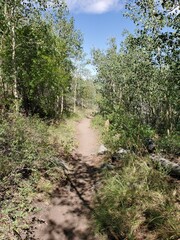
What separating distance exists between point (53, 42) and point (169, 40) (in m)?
14.0

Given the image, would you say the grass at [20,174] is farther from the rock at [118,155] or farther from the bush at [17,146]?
the rock at [118,155]

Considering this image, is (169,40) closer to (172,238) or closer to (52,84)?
(172,238)

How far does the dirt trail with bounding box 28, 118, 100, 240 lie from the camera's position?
5949mm

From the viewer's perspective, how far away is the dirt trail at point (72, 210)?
595 centimetres

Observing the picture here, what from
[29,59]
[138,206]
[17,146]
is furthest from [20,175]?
[29,59]


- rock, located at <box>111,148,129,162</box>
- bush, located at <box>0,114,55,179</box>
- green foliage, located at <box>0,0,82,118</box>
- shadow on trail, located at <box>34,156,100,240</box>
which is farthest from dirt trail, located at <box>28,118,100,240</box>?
green foliage, located at <box>0,0,82,118</box>

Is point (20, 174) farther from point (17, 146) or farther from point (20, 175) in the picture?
point (17, 146)

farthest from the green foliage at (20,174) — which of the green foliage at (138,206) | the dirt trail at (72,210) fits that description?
the green foliage at (138,206)

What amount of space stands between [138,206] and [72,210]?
2100 mm

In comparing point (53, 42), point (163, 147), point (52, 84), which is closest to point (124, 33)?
point (53, 42)

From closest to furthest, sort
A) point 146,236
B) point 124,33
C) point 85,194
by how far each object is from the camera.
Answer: point 146,236
point 85,194
point 124,33

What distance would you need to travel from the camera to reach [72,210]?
7.08 m

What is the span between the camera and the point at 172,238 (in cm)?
490

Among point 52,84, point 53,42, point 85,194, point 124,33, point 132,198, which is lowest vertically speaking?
point 85,194
